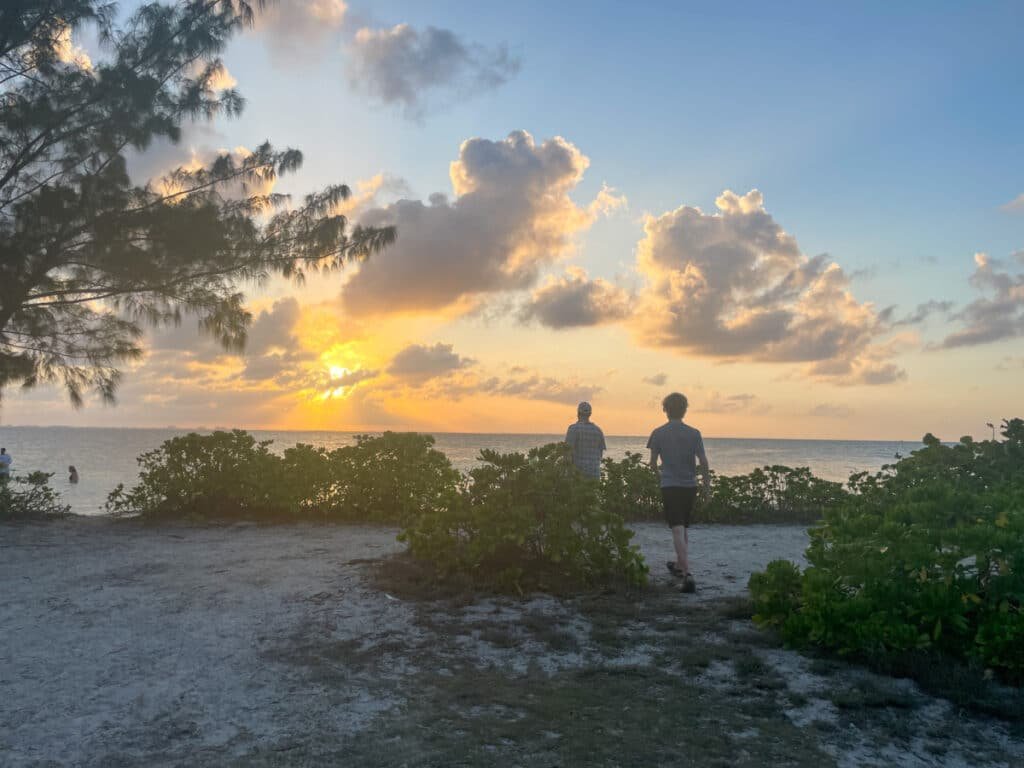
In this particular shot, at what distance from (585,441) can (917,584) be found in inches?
174

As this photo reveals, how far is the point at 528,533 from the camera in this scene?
22.1ft

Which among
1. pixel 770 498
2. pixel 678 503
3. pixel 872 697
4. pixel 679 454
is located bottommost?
pixel 872 697

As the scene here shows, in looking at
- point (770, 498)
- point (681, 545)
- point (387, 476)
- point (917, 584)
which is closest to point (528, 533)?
point (681, 545)

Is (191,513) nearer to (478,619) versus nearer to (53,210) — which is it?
(53,210)

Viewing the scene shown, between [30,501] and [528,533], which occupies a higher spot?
[528,533]

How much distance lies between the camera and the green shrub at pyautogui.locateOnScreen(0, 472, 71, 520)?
11.4m

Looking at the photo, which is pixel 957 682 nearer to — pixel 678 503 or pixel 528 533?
pixel 678 503

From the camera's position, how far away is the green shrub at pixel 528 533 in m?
6.57

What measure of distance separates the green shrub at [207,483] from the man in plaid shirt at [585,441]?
17.9ft

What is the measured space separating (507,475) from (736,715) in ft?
11.8

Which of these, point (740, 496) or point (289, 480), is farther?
point (740, 496)

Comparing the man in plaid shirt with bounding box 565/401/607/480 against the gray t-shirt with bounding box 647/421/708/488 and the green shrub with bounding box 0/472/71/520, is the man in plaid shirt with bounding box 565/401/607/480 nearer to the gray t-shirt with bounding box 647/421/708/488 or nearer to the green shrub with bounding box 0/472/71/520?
the gray t-shirt with bounding box 647/421/708/488

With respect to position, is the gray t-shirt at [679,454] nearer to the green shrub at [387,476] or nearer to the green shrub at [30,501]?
the green shrub at [387,476]

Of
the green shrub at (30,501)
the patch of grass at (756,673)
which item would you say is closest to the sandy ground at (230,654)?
the patch of grass at (756,673)
